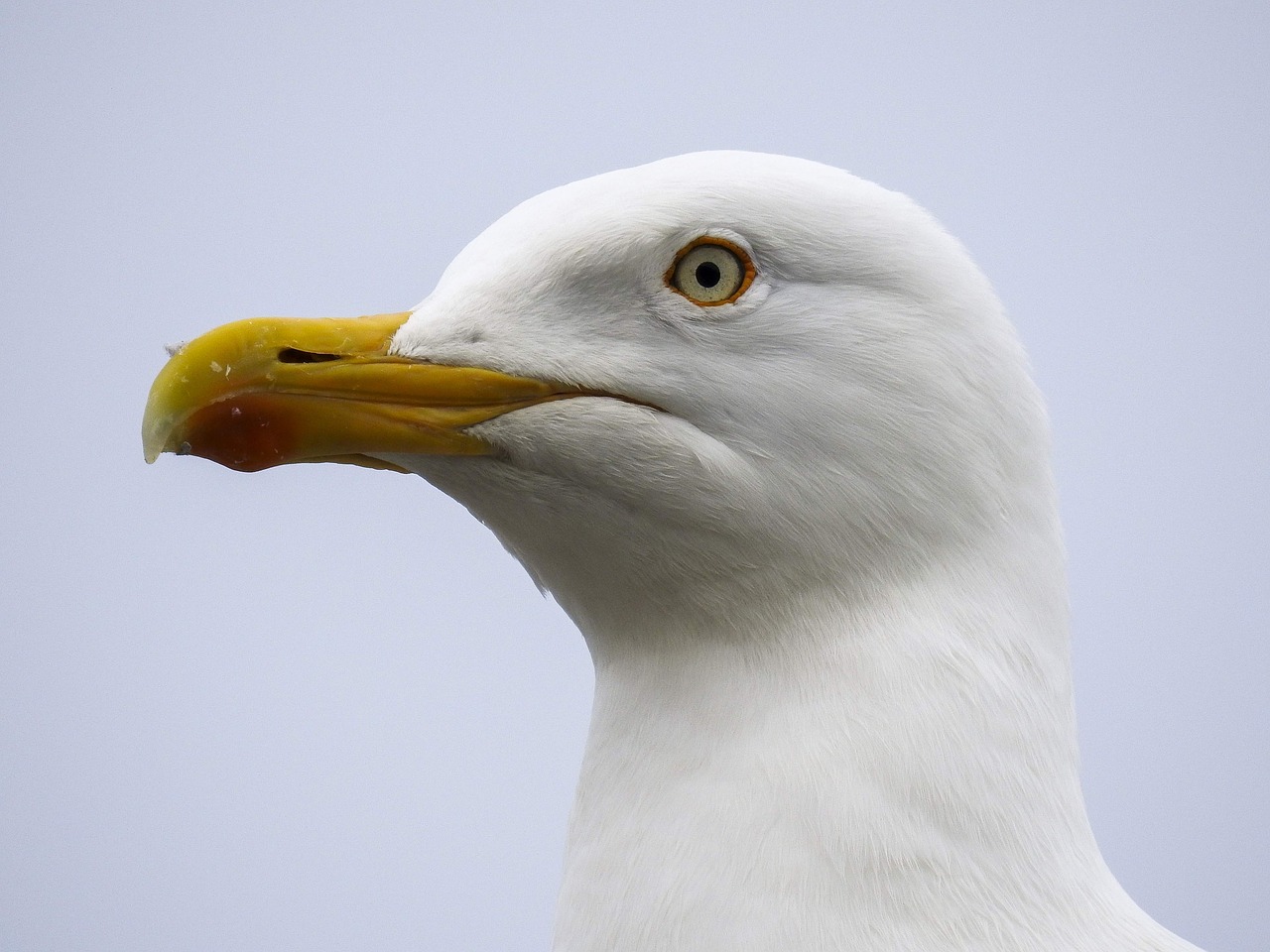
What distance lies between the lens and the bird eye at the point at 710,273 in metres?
1.78

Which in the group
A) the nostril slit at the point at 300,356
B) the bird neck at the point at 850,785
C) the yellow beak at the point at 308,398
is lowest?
the bird neck at the point at 850,785

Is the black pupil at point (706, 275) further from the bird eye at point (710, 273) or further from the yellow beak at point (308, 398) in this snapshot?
the yellow beak at point (308, 398)

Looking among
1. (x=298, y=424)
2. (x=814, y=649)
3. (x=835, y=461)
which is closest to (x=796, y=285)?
(x=835, y=461)

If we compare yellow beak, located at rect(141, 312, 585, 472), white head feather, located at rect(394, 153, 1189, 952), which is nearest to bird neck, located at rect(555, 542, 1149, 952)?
white head feather, located at rect(394, 153, 1189, 952)

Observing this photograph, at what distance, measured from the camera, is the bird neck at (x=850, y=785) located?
1.62 metres

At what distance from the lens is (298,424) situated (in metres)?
1.73

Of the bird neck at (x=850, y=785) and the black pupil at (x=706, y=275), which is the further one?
the black pupil at (x=706, y=275)

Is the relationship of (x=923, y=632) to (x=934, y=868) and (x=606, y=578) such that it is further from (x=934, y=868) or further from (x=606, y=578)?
(x=606, y=578)

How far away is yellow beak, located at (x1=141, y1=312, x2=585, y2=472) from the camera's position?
1.71 meters

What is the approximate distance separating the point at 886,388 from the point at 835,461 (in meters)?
0.12

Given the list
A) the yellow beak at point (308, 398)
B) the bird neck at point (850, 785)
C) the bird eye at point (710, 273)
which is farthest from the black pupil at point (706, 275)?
the bird neck at point (850, 785)

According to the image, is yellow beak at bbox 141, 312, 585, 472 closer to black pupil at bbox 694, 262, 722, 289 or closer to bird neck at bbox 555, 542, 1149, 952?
black pupil at bbox 694, 262, 722, 289

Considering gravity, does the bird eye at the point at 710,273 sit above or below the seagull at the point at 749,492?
above

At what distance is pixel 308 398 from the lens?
5.66 ft
